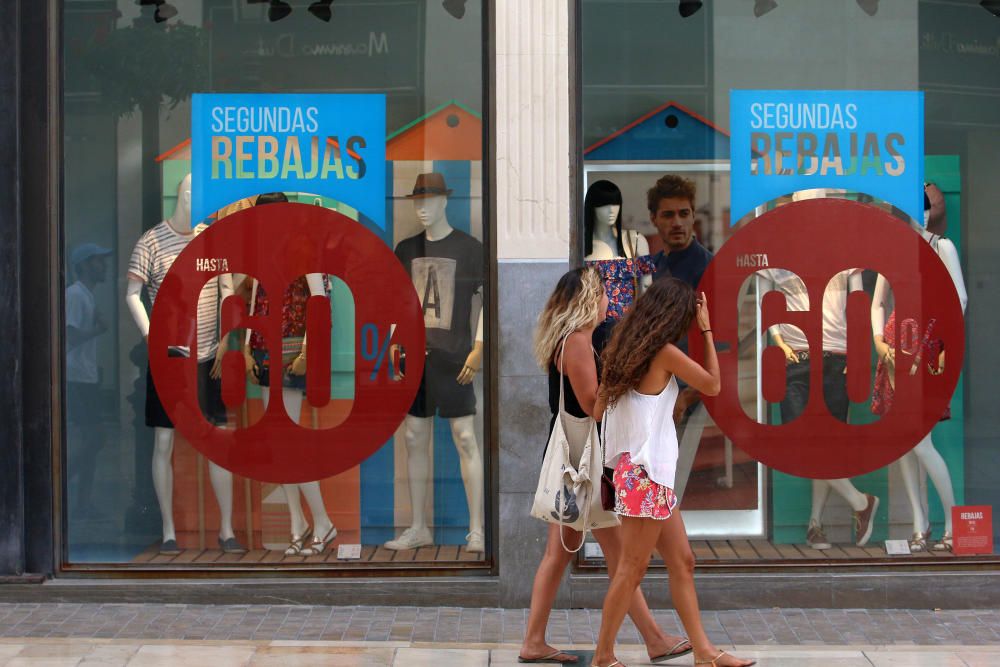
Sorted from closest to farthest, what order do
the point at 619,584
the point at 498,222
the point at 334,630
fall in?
1. the point at 619,584
2. the point at 334,630
3. the point at 498,222

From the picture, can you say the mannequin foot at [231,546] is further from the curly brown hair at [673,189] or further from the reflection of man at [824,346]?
the reflection of man at [824,346]

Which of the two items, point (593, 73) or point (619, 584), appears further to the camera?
point (593, 73)

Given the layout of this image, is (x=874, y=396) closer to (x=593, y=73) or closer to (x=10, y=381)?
(x=593, y=73)

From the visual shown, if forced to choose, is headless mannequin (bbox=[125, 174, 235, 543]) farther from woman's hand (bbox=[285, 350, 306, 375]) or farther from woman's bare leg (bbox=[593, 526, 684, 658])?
woman's bare leg (bbox=[593, 526, 684, 658])

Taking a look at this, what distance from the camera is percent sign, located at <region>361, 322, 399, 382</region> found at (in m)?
7.37

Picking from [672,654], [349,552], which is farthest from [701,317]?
[349,552]

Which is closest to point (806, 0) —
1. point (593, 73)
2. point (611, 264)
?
point (593, 73)

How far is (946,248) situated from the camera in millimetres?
7375

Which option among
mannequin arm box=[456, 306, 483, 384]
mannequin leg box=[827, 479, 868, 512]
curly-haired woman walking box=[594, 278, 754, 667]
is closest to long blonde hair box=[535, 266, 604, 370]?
curly-haired woman walking box=[594, 278, 754, 667]

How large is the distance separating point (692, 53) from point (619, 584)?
3348mm

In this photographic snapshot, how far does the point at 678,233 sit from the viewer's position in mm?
7344

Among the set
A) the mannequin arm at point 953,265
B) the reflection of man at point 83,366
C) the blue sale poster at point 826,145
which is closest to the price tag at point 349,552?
the reflection of man at point 83,366

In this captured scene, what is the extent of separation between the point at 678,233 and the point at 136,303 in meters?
3.23

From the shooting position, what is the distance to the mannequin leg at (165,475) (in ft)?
24.3
